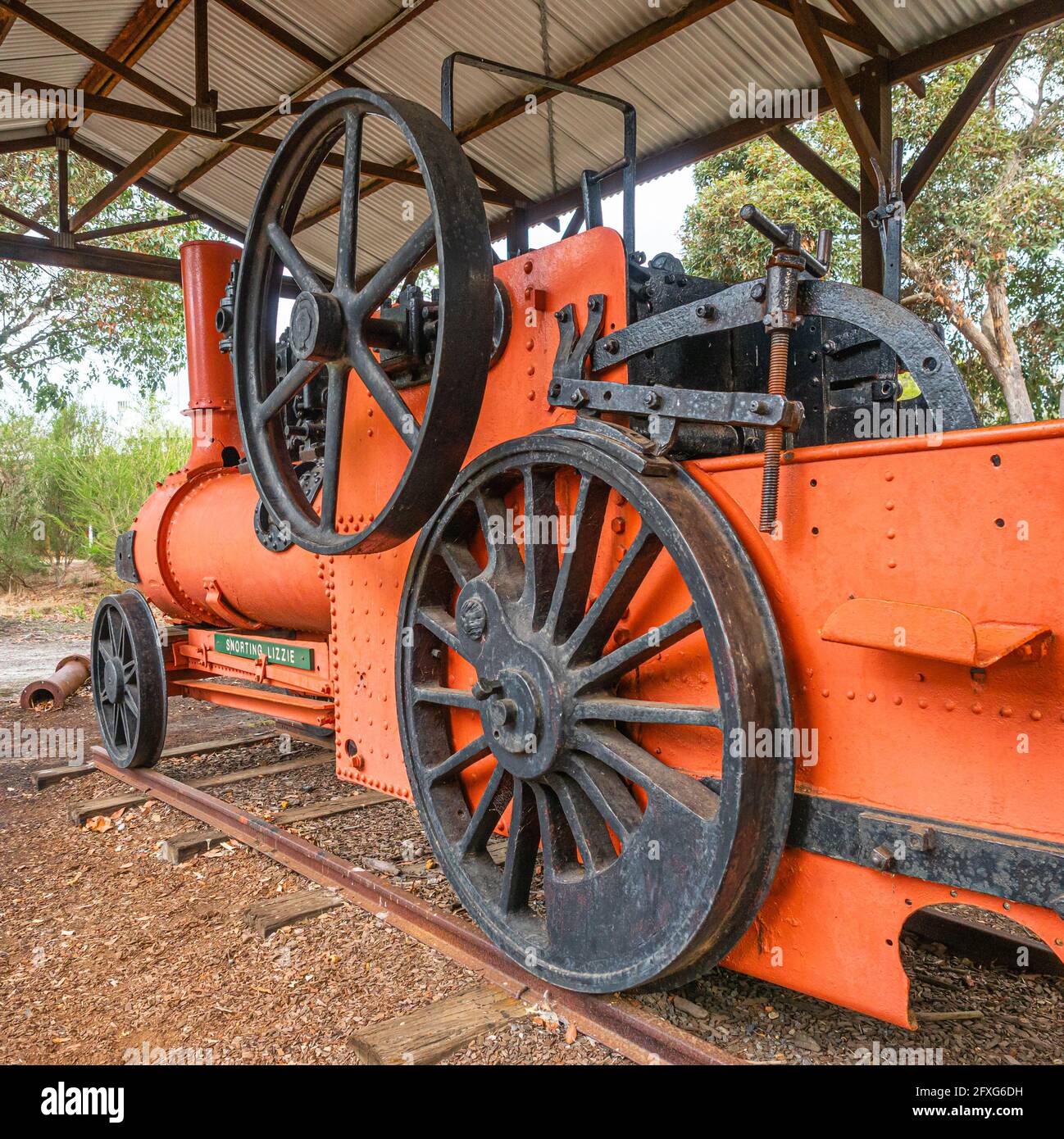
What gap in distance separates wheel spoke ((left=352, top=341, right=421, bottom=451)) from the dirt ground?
1488 millimetres

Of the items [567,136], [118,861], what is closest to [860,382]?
[118,861]

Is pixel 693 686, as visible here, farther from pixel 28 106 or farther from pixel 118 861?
pixel 28 106

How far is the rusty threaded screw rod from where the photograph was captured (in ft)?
6.18

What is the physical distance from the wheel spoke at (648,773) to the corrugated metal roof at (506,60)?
15.0 feet

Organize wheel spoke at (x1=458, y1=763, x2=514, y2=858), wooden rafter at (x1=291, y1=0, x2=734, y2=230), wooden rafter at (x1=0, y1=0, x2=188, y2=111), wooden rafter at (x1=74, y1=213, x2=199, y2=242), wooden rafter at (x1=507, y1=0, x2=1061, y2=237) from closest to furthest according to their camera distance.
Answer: wheel spoke at (x1=458, y1=763, x2=514, y2=858)
wooden rafter at (x1=507, y1=0, x2=1061, y2=237)
wooden rafter at (x1=291, y1=0, x2=734, y2=230)
wooden rafter at (x1=0, y1=0, x2=188, y2=111)
wooden rafter at (x1=74, y1=213, x2=199, y2=242)

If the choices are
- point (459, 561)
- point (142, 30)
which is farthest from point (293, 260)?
point (142, 30)

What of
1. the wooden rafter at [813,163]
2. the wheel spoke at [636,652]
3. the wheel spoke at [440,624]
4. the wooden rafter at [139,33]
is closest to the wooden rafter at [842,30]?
the wooden rafter at [813,163]

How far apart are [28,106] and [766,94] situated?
5.72m

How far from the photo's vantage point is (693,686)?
85.1 inches

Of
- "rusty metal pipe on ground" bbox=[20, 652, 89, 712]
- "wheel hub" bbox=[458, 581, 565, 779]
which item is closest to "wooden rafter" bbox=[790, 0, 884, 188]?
"wheel hub" bbox=[458, 581, 565, 779]

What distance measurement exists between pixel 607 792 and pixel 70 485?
573 inches

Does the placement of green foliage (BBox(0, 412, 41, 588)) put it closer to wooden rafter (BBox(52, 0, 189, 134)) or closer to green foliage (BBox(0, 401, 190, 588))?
green foliage (BBox(0, 401, 190, 588))

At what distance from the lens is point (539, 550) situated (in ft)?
7.55

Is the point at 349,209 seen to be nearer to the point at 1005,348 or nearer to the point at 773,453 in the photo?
the point at 773,453
